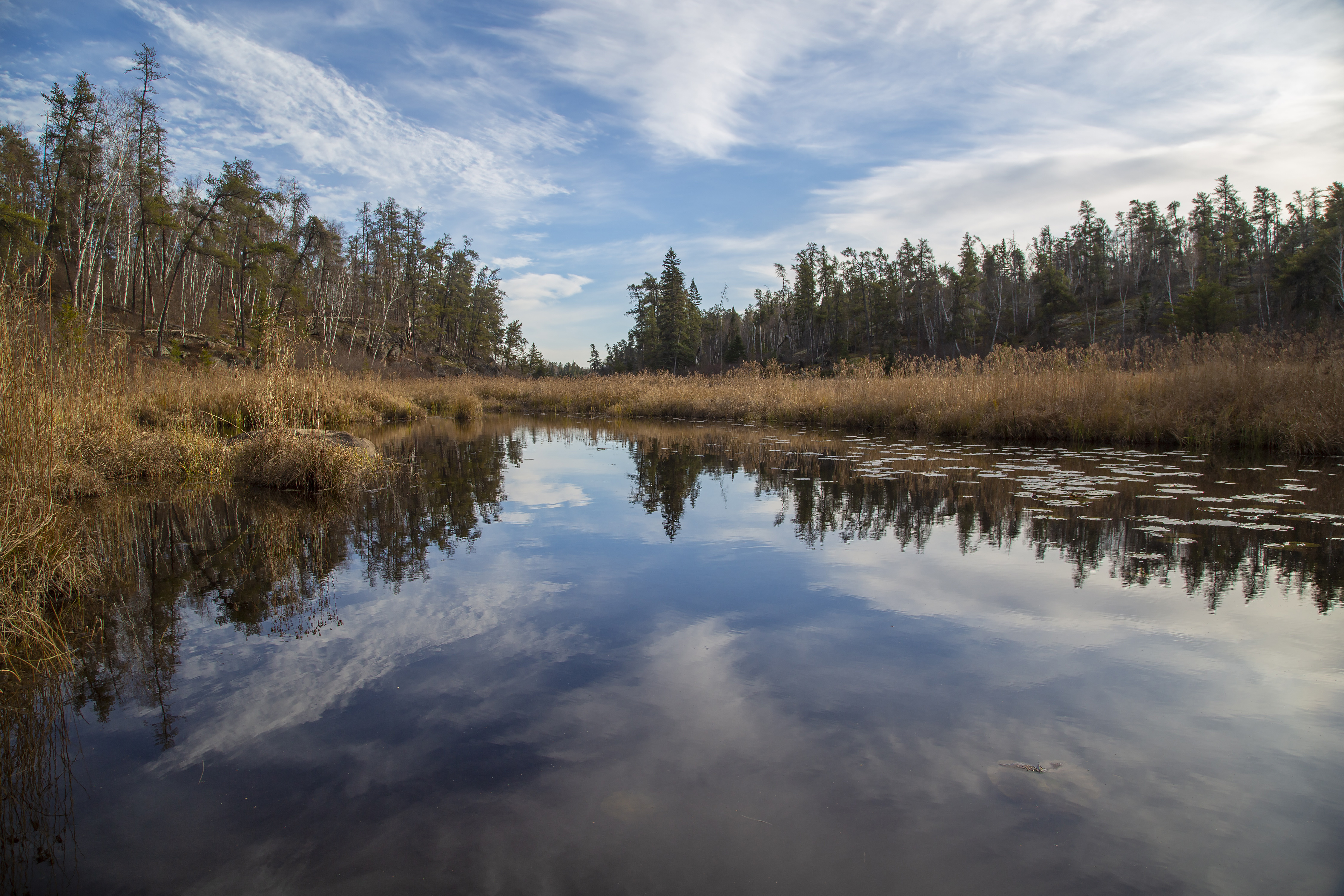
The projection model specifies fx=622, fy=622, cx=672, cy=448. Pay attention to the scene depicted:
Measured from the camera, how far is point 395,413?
18969 millimetres

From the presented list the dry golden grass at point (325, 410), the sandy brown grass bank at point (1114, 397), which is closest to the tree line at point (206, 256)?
the dry golden grass at point (325, 410)

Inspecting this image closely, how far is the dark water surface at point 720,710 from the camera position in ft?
5.22

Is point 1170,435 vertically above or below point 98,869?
above

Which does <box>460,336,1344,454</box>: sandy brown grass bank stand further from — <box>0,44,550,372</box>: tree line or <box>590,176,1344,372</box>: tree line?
<box>590,176,1344,372</box>: tree line

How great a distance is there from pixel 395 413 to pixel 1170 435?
18870 millimetres

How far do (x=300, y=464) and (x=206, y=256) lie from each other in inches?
1286

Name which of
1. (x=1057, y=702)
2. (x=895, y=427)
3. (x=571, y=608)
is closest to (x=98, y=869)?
(x=571, y=608)

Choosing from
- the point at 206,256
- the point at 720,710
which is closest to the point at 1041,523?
the point at 720,710

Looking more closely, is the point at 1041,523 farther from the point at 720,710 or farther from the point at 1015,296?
the point at 1015,296

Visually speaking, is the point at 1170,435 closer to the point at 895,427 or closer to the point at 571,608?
the point at 895,427

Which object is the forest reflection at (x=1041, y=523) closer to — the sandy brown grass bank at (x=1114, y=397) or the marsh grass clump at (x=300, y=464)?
the sandy brown grass bank at (x=1114, y=397)

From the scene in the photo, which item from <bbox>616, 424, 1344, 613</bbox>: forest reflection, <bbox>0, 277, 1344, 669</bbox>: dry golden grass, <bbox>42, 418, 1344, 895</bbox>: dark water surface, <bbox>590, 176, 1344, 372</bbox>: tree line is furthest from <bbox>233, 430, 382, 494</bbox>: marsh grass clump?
<bbox>590, 176, 1344, 372</bbox>: tree line

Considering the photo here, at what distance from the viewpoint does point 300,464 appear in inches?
272

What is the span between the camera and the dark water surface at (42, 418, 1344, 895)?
5.22 feet
